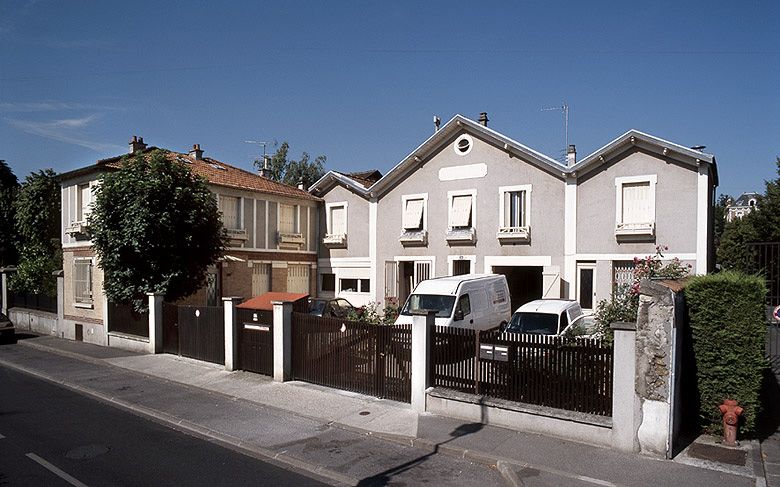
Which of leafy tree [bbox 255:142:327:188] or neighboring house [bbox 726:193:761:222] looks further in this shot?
neighboring house [bbox 726:193:761:222]

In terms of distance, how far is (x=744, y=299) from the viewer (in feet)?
26.9

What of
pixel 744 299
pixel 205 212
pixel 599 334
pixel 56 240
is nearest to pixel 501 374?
pixel 599 334

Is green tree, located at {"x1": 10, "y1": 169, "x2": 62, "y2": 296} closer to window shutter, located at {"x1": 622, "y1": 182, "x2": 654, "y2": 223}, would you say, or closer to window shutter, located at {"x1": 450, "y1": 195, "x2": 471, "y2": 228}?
window shutter, located at {"x1": 450, "y1": 195, "x2": 471, "y2": 228}

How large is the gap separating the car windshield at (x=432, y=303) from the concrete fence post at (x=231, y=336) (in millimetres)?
4503

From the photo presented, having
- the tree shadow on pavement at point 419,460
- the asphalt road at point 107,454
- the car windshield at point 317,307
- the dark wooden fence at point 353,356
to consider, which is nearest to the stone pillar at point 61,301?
the car windshield at point 317,307

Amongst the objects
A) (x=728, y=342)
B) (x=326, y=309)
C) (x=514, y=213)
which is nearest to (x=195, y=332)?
(x=326, y=309)

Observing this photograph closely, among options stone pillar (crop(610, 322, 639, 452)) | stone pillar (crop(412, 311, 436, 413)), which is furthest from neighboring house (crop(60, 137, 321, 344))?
stone pillar (crop(610, 322, 639, 452))

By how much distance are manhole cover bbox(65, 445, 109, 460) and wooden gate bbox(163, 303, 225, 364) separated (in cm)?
647

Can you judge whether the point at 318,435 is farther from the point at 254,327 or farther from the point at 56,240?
the point at 56,240

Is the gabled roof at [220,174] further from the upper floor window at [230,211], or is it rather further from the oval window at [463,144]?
the oval window at [463,144]

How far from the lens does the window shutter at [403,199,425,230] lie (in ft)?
76.4

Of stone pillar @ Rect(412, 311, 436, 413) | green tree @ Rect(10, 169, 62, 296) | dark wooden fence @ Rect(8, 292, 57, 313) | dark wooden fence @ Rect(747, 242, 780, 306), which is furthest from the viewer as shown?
green tree @ Rect(10, 169, 62, 296)

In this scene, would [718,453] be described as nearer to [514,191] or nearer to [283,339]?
[283,339]

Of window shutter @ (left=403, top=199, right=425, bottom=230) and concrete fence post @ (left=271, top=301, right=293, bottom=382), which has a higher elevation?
window shutter @ (left=403, top=199, right=425, bottom=230)
